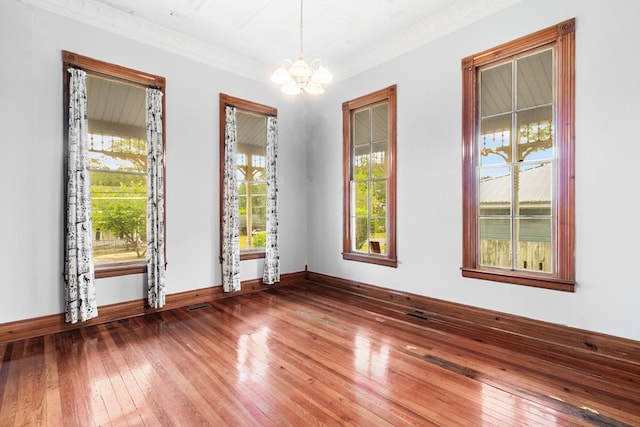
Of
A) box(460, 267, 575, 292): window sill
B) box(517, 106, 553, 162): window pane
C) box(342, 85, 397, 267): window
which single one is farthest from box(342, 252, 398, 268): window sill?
box(517, 106, 553, 162): window pane

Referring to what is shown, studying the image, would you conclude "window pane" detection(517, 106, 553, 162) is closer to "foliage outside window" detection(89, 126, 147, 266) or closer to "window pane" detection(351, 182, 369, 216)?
"window pane" detection(351, 182, 369, 216)

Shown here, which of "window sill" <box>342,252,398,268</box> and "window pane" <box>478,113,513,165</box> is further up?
"window pane" <box>478,113,513,165</box>

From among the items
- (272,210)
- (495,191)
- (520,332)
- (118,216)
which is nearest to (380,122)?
(495,191)

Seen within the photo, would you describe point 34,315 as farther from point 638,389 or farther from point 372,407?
point 638,389

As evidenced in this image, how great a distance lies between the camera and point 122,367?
2602 millimetres

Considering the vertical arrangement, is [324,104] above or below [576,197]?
above

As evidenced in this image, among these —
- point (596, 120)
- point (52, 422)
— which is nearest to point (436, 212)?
point (596, 120)

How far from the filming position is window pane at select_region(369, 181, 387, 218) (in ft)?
15.1

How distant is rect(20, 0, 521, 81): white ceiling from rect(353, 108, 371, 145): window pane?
0.64 m

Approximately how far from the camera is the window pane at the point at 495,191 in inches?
136

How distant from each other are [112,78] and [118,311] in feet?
9.17

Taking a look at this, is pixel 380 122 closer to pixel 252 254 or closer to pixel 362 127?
pixel 362 127

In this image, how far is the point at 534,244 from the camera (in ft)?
10.8

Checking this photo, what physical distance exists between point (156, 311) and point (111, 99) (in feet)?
8.88
